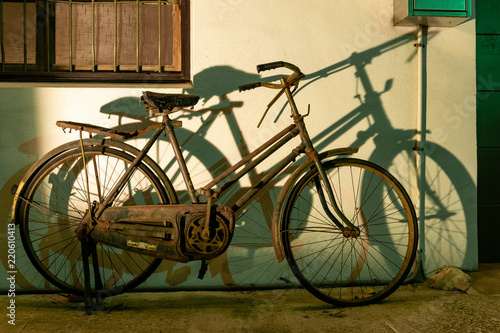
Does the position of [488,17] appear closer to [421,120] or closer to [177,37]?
[421,120]

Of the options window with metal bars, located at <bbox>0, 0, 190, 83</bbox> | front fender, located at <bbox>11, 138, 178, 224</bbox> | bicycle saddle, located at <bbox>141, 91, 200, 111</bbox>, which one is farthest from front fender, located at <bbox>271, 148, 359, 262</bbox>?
window with metal bars, located at <bbox>0, 0, 190, 83</bbox>

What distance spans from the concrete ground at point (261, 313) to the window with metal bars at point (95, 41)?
66.3 inches

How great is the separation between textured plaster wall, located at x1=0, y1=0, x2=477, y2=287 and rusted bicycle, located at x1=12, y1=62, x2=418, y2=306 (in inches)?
9.6

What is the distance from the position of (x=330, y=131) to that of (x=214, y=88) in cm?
98

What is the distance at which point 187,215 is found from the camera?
2.99 m

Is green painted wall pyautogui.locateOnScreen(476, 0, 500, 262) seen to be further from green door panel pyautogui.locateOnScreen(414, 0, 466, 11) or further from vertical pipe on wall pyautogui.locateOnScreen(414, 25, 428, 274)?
green door panel pyautogui.locateOnScreen(414, 0, 466, 11)

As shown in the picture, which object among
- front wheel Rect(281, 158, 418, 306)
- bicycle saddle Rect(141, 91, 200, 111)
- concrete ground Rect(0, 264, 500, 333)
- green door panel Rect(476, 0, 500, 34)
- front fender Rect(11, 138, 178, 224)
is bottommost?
concrete ground Rect(0, 264, 500, 333)

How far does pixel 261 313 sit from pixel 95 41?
8.03 ft

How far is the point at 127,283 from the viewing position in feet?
10.8

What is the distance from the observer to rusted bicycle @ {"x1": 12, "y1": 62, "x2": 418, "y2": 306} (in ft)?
9.97

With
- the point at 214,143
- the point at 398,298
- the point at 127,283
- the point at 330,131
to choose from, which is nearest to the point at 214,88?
the point at 214,143

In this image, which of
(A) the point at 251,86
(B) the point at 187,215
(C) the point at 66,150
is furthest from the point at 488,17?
(C) the point at 66,150

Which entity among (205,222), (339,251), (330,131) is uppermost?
(330,131)

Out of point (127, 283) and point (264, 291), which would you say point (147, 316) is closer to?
point (127, 283)
